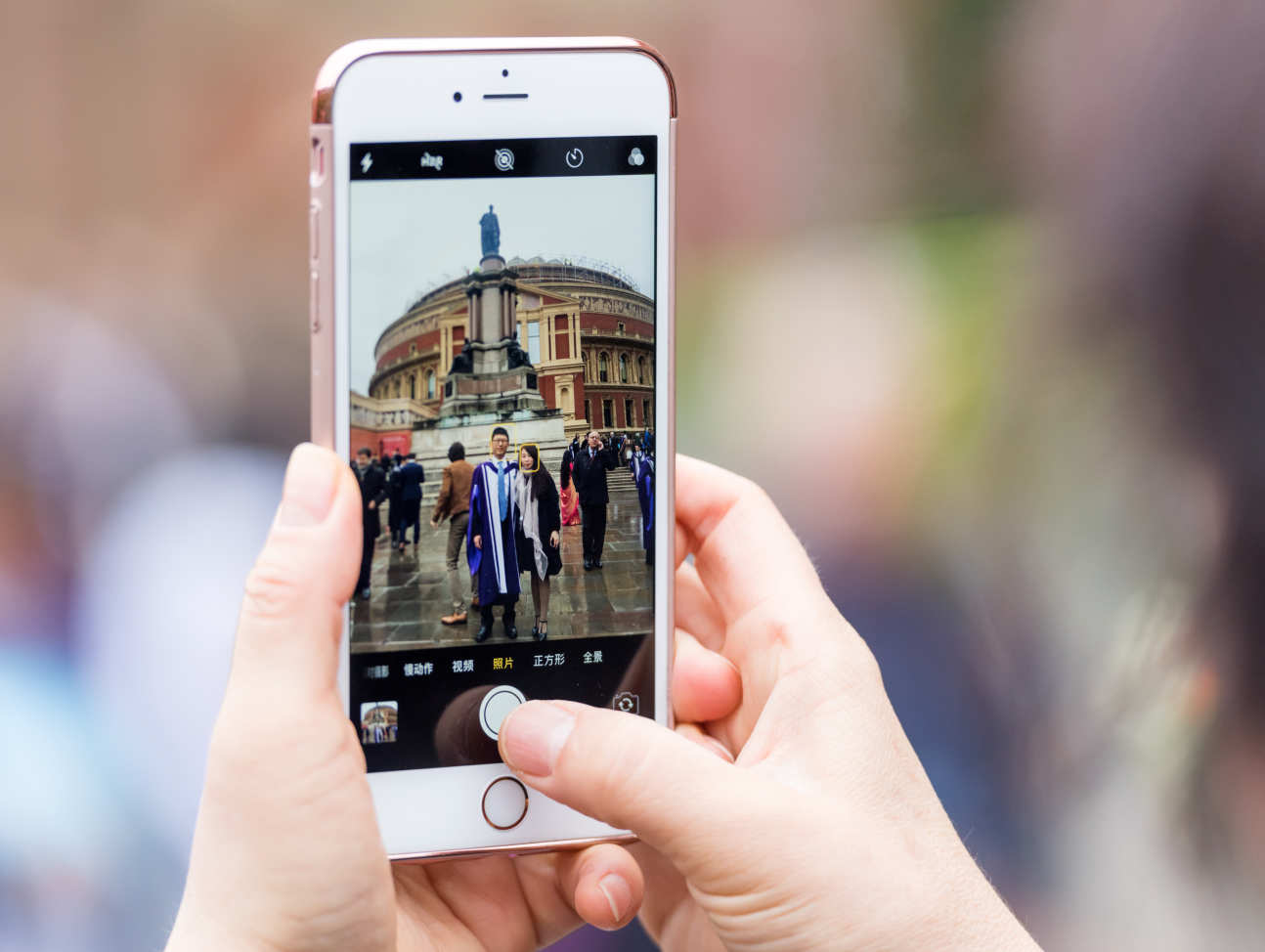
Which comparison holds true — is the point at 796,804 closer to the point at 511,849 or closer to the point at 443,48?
the point at 511,849

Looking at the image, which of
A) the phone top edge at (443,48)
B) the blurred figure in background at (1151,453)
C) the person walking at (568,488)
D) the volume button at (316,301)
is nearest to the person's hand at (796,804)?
the person walking at (568,488)

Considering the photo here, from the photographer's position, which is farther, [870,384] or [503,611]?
[870,384]

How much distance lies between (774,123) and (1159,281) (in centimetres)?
44

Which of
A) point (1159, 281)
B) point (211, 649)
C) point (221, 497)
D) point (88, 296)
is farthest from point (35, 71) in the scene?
point (1159, 281)

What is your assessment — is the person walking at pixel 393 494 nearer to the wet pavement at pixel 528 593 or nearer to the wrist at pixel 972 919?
the wet pavement at pixel 528 593

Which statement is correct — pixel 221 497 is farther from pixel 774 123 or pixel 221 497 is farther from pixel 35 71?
pixel 774 123

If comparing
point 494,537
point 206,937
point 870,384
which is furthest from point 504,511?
point 870,384

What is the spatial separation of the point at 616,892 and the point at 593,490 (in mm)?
217

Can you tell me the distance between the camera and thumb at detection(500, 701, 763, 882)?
1.26 ft

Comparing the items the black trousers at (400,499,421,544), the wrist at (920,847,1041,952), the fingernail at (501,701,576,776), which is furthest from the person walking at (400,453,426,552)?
the wrist at (920,847,1041,952)

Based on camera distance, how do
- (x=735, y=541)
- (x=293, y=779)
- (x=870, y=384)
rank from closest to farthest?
(x=293, y=779)
(x=735, y=541)
(x=870, y=384)

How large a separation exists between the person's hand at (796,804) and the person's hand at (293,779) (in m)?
0.09

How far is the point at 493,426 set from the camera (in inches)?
18.5

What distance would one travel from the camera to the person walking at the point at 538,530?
0.48 m
